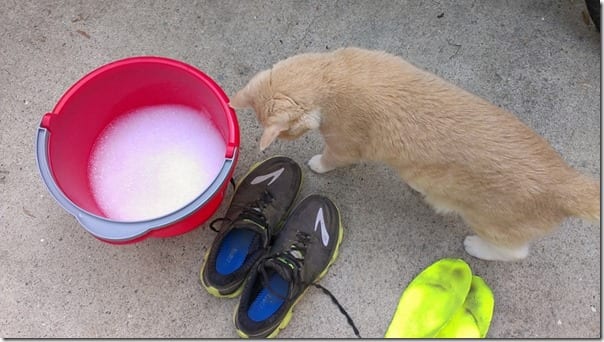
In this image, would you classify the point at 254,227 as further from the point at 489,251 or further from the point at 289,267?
the point at 489,251

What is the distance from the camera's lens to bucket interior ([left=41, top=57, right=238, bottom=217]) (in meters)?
1.38

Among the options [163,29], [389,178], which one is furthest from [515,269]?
[163,29]

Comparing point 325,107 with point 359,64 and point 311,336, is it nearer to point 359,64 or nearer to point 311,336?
point 359,64

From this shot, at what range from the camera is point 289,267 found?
1.48 meters

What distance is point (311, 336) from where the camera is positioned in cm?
153

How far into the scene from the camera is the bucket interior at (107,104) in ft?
4.52

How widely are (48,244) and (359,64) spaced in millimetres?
1167

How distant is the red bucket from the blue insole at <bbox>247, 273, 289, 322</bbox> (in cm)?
30

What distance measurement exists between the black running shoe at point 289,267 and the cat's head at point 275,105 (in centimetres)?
38

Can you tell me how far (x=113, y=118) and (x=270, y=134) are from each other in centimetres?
68

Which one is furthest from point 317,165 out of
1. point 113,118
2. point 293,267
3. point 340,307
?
point 113,118

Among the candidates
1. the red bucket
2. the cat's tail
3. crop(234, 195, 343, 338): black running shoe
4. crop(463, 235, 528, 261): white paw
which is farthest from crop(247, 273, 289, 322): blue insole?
the cat's tail

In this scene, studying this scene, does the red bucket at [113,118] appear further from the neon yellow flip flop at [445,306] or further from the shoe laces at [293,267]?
the neon yellow flip flop at [445,306]

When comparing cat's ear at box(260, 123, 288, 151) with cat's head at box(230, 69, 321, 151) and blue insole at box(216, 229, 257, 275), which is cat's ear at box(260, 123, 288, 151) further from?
blue insole at box(216, 229, 257, 275)
